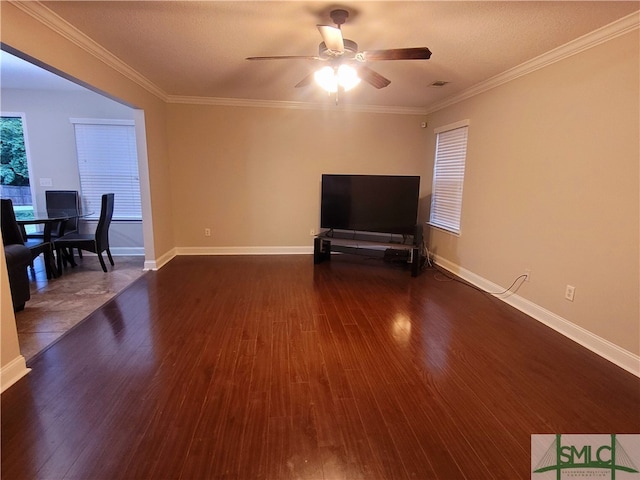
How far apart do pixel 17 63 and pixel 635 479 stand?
613cm

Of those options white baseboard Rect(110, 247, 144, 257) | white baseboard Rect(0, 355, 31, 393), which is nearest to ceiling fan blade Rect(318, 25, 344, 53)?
white baseboard Rect(0, 355, 31, 393)

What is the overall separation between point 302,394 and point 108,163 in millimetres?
4962

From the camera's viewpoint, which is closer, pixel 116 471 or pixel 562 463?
pixel 116 471

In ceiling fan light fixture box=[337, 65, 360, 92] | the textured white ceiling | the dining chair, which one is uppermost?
the textured white ceiling

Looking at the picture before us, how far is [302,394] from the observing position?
1896 mm

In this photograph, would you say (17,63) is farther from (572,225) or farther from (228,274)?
(572,225)

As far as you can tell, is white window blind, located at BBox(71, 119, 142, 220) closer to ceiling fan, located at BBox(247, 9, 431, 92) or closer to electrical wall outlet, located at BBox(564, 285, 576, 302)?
ceiling fan, located at BBox(247, 9, 431, 92)

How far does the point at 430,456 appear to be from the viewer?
1491mm

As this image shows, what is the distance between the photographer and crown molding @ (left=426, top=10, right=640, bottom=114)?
86.4 inches

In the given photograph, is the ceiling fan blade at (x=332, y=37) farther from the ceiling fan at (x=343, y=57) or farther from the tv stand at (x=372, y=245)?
the tv stand at (x=372, y=245)

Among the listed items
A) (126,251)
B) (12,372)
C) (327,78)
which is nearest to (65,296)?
(12,372)

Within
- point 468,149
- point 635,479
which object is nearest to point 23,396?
point 635,479

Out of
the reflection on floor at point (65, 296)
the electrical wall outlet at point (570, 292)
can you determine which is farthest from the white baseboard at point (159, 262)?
the electrical wall outlet at point (570, 292)

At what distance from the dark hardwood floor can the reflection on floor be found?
0.56ft
